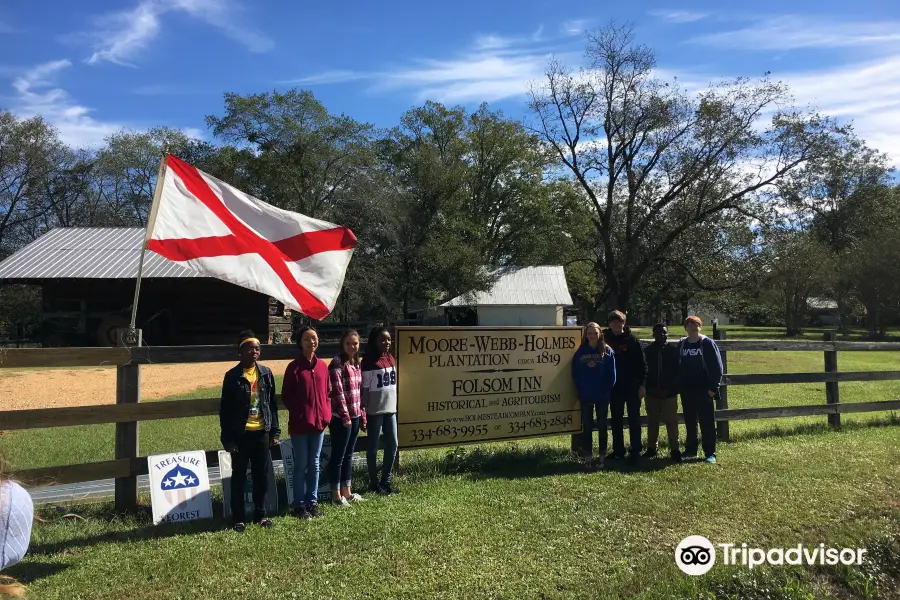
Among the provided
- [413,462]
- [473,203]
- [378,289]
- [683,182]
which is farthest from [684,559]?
[473,203]

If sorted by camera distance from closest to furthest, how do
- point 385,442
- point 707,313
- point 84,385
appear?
point 385,442, point 84,385, point 707,313

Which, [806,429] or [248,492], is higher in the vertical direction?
[248,492]

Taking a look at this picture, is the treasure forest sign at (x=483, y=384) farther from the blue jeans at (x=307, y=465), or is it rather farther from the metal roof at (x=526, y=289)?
the metal roof at (x=526, y=289)

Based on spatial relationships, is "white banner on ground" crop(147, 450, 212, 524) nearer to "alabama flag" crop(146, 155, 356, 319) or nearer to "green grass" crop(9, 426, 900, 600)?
"green grass" crop(9, 426, 900, 600)

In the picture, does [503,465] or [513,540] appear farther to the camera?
[503,465]

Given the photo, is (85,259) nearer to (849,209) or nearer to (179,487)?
(179,487)

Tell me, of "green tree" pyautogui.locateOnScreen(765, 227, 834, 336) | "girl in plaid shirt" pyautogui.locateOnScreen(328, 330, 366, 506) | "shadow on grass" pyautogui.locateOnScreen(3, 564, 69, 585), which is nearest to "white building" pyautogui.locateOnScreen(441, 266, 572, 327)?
"green tree" pyautogui.locateOnScreen(765, 227, 834, 336)

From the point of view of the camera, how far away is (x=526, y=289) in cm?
3922

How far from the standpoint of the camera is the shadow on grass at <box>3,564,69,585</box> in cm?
388

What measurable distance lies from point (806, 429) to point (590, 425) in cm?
415

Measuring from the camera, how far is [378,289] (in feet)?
101

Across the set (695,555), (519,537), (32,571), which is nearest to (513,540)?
(519,537)

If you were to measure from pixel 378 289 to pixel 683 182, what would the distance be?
684 inches

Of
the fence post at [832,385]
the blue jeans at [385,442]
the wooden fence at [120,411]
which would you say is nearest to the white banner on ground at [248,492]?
the wooden fence at [120,411]
